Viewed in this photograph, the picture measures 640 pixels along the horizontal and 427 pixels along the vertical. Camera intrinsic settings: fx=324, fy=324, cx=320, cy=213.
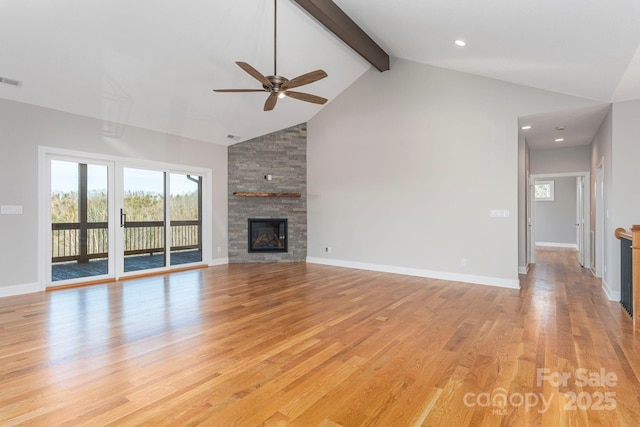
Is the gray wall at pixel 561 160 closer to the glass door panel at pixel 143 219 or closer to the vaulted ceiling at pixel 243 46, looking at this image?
the vaulted ceiling at pixel 243 46

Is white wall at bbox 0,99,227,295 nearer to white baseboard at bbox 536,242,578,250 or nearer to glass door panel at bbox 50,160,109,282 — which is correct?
glass door panel at bbox 50,160,109,282

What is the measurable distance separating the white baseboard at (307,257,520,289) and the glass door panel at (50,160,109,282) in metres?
4.14

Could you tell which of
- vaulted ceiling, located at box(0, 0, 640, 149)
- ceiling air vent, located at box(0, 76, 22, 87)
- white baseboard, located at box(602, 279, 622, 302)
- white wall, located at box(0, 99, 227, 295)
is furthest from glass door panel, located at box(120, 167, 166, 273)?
white baseboard, located at box(602, 279, 622, 302)

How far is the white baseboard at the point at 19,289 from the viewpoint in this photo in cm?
438

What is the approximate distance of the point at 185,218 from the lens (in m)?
6.65

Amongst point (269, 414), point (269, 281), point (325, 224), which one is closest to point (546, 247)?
point (325, 224)

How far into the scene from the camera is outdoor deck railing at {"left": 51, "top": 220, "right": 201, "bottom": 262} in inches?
199

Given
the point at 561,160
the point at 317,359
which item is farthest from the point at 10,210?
the point at 561,160

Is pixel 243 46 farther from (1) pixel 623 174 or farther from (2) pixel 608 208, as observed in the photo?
(2) pixel 608 208

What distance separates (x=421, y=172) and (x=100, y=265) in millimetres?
5732

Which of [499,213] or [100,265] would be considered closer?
[499,213]

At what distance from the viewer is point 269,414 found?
72.0 inches

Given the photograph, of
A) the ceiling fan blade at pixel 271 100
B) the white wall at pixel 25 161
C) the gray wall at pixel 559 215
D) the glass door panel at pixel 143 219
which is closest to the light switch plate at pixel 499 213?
the ceiling fan blade at pixel 271 100

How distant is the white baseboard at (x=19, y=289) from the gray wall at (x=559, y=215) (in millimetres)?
12552
